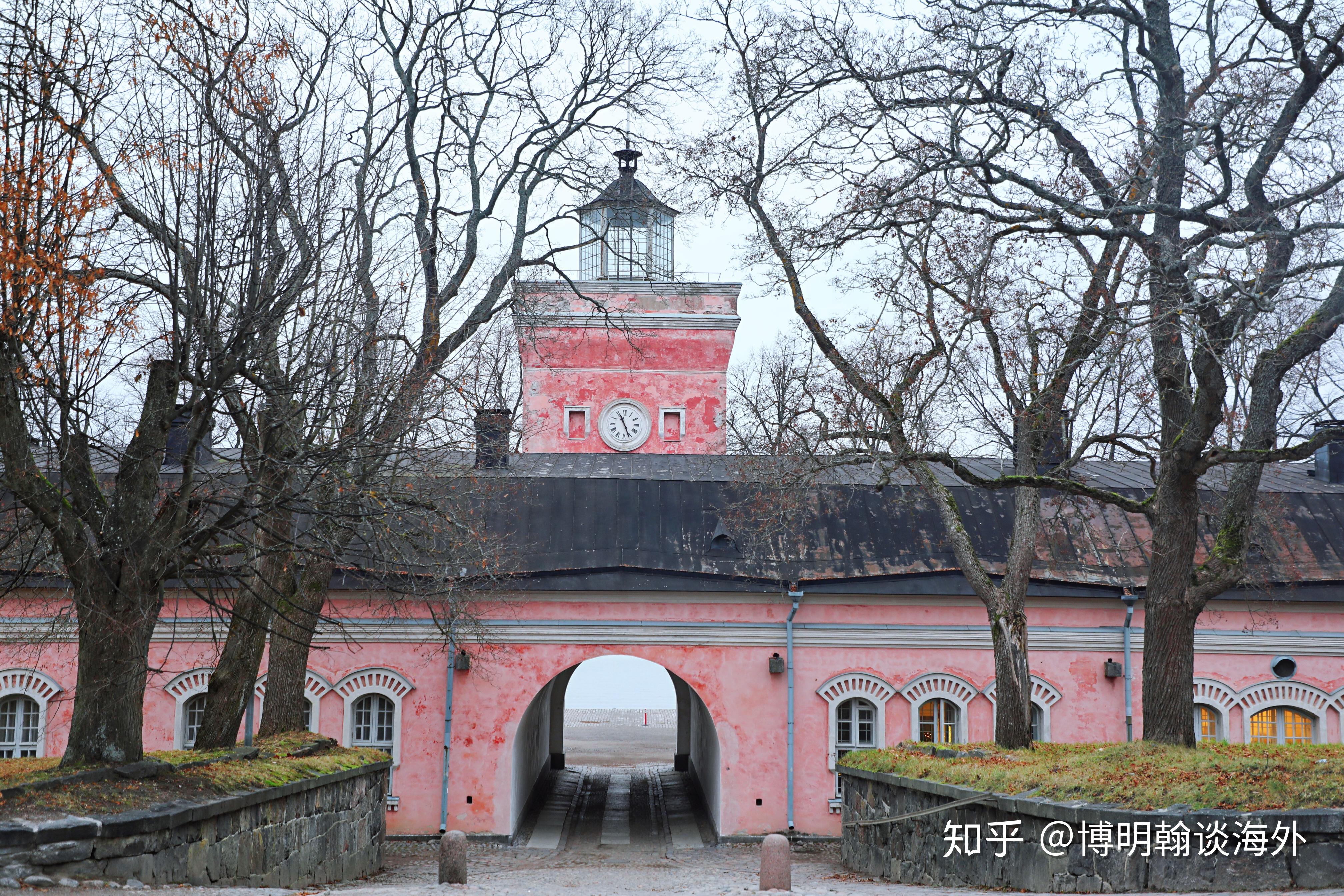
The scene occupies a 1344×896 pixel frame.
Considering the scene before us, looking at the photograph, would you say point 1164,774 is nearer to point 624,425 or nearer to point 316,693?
point 316,693

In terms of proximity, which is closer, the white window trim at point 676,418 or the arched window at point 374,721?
the arched window at point 374,721

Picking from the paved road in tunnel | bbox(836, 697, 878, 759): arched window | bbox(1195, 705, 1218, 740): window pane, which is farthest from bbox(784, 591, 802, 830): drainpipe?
bbox(1195, 705, 1218, 740): window pane

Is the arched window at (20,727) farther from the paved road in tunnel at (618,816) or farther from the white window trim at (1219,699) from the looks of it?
the white window trim at (1219,699)

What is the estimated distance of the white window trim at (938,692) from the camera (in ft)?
61.9

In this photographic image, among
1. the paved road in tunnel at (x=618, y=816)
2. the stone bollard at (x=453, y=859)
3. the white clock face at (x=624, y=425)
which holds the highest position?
the white clock face at (x=624, y=425)

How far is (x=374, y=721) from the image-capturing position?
1872 cm

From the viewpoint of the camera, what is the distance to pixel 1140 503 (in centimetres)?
1286

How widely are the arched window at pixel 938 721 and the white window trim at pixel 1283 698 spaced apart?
4.62m

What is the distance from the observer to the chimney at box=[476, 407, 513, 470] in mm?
15891

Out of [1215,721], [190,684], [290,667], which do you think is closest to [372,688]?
[190,684]

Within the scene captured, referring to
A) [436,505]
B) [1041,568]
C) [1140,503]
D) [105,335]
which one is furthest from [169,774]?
[1041,568]

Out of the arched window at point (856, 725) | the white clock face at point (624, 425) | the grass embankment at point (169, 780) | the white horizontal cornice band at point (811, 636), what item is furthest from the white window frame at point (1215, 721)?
the white clock face at point (624, 425)

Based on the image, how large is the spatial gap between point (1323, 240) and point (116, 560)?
1108 cm

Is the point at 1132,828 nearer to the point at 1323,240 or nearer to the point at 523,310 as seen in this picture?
the point at 1323,240
